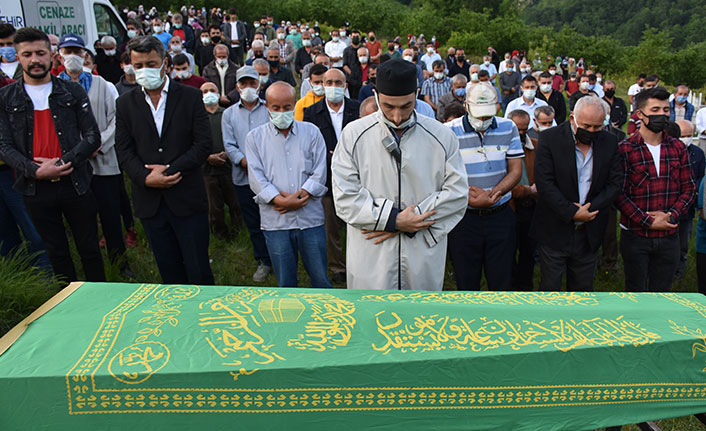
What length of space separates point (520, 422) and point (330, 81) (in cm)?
411

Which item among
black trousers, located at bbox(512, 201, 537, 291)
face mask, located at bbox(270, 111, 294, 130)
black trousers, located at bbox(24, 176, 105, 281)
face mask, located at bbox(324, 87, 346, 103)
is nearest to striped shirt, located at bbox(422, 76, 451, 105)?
face mask, located at bbox(324, 87, 346, 103)

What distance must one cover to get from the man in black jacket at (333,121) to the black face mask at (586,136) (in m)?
2.36

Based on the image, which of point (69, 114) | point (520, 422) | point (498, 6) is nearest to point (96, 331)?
point (520, 422)

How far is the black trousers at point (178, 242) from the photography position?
4184mm

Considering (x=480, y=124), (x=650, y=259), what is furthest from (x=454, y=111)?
(x=650, y=259)

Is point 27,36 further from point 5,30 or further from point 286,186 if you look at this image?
point 5,30

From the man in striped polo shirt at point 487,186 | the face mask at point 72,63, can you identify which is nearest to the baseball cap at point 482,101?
the man in striped polo shirt at point 487,186

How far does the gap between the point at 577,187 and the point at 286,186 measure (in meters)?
2.29

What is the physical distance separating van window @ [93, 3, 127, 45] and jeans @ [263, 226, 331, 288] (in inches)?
Result: 396

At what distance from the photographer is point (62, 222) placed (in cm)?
434

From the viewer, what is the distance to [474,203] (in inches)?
163

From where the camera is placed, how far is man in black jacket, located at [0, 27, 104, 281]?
3.96m

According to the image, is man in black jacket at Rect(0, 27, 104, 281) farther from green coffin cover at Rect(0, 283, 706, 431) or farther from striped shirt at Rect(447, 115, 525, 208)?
striped shirt at Rect(447, 115, 525, 208)

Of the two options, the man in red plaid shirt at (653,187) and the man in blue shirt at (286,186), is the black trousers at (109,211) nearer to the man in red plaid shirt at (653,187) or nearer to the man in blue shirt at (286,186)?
the man in blue shirt at (286,186)
